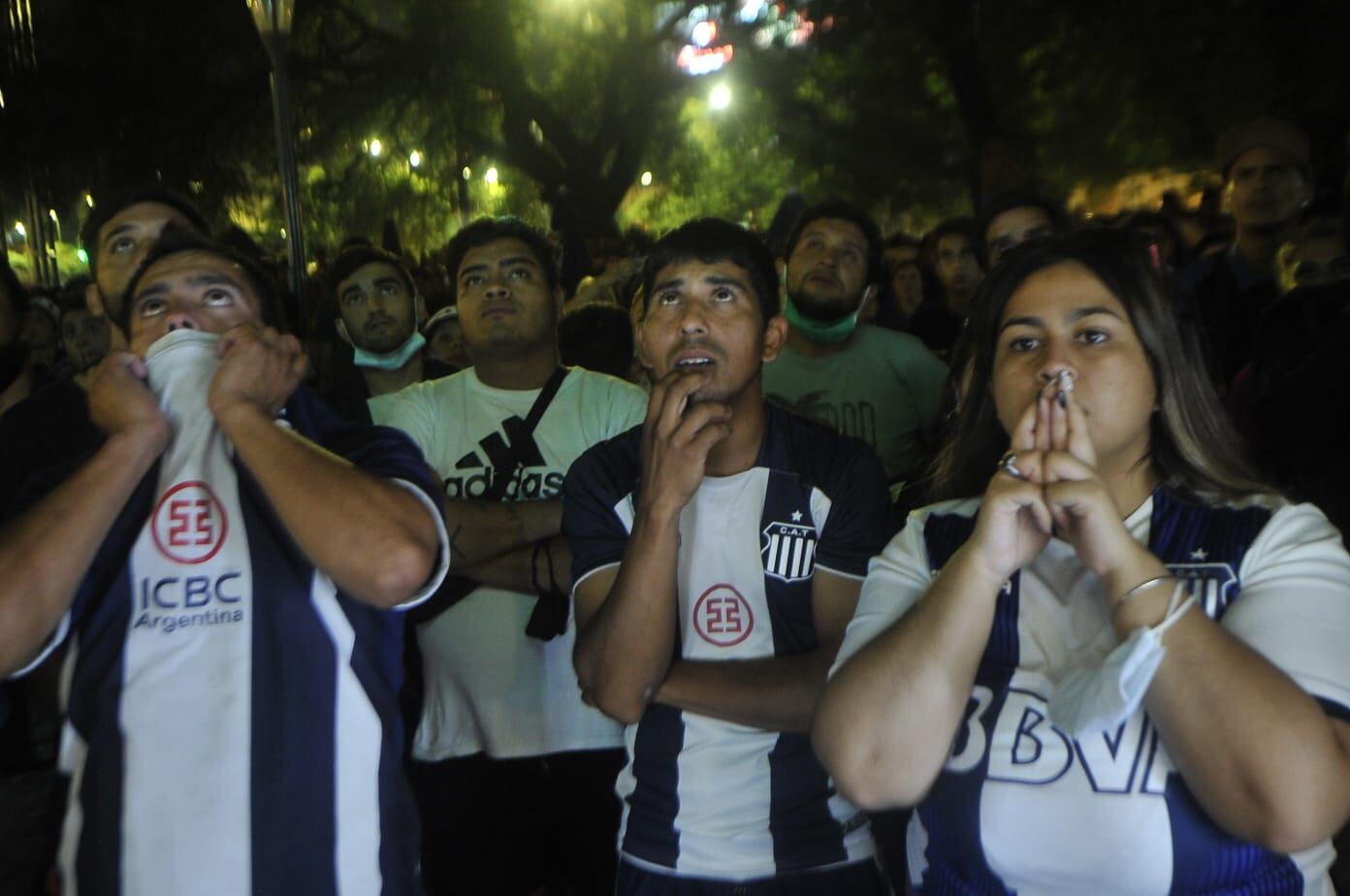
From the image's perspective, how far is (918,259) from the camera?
315 inches

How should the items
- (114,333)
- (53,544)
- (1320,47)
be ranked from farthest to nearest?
(1320,47) → (114,333) → (53,544)

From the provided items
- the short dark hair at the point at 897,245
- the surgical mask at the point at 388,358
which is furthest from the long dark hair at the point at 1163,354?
the short dark hair at the point at 897,245

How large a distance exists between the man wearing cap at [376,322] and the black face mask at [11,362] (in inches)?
56.2

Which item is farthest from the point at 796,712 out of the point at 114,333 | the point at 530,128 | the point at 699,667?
the point at 530,128

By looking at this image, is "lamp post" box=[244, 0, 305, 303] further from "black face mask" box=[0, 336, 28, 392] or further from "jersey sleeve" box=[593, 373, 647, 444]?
"jersey sleeve" box=[593, 373, 647, 444]

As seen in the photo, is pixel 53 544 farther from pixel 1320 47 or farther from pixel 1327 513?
pixel 1320 47

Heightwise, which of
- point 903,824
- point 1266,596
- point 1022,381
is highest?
point 1022,381

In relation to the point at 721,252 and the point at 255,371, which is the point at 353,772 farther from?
the point at 721,252

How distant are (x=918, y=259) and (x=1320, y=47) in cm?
377

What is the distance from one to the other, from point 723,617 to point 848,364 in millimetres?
2020

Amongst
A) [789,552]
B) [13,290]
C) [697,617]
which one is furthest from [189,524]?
[13,290]

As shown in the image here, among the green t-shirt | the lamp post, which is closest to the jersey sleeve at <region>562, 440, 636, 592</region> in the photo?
the green t-shirt

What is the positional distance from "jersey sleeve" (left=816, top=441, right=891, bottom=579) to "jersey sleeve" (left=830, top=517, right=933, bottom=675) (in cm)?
37

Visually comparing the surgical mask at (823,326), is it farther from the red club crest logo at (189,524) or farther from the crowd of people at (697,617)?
the red club crest logo at (189,524)
